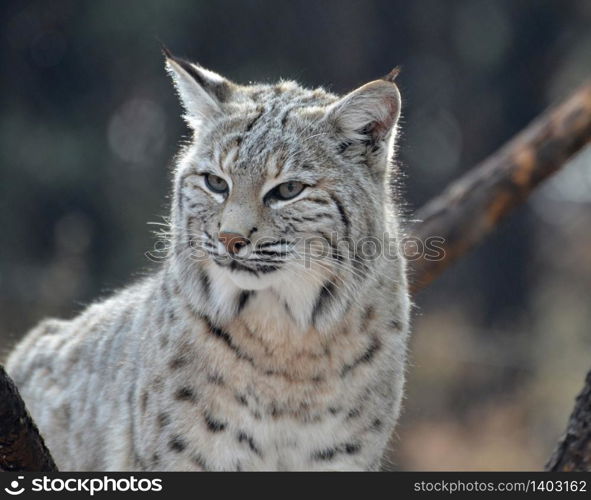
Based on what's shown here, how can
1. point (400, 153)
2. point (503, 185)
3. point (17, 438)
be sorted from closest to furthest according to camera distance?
1. point (17, 438)
2. point (503, 185)
3. point (400, 153)

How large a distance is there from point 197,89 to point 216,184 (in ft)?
1.76

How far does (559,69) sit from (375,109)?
17434 mm

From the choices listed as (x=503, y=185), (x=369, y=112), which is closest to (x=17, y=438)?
(x=369, y=112)

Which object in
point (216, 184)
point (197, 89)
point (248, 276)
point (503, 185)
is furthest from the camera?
point (503, 185)

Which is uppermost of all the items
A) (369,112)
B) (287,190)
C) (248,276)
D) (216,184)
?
(369,112)

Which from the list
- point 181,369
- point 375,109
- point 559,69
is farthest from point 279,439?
point 559,69

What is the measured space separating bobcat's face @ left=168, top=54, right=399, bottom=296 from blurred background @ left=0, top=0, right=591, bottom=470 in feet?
33.9

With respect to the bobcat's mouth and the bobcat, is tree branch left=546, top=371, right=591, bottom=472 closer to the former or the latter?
the bobcat

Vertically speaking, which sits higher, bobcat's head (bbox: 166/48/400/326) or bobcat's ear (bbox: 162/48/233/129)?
bobcat's ear (bbox: 162/48/233/129)

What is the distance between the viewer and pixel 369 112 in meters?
5.02

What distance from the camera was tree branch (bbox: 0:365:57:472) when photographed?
12.1 ft
